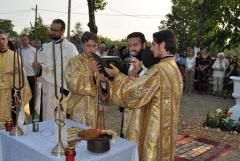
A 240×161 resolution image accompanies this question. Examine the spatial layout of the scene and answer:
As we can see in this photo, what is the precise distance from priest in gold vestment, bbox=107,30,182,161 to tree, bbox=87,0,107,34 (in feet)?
48.1

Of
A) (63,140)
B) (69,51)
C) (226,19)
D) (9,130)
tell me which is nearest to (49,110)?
(69,51)

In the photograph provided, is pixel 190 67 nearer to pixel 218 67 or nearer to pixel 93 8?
pixel 218 67

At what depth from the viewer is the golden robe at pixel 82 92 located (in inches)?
→ 170

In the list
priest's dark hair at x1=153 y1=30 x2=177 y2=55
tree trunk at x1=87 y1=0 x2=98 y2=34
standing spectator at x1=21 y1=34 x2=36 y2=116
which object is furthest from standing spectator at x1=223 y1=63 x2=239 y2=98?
priest's dark hair at x1=153 y1=30 x2=177 y2=55

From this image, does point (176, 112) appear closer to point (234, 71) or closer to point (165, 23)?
point (234, 71)

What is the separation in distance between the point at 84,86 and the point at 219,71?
9.42 m

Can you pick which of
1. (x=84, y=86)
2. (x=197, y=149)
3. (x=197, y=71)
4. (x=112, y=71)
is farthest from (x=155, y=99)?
(x=197, y=71)

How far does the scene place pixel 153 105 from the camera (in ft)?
12.0

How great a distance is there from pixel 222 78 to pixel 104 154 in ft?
34.6

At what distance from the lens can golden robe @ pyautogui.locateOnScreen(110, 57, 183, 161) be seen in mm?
3533

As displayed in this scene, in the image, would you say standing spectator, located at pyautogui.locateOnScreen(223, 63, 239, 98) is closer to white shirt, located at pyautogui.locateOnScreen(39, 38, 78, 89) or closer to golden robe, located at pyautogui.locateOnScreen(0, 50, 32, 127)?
white shirt, located at pyautogui.locateOnScreen(39, 38, 78, 89)

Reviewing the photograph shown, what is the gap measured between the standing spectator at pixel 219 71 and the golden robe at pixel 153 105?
947cm

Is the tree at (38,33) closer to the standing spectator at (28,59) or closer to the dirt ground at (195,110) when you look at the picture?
the standing spectator at (28,59)

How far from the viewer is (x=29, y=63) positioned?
887cm
